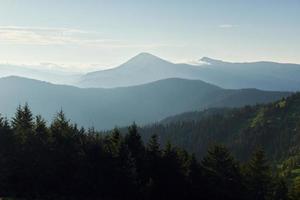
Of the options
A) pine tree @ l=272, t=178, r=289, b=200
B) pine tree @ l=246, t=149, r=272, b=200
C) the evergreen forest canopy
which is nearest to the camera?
the evergreen forest canopy

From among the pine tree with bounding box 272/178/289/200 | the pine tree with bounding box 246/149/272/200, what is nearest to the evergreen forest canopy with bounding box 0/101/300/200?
the pine tree with bounding box 246/149/272/200

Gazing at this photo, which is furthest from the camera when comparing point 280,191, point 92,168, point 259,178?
point 280,191

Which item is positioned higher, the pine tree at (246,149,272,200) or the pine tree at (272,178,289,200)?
the pine tree at (246,149,272,200)

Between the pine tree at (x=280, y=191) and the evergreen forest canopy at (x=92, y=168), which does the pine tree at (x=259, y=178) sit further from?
the pine tree at (x=280, y=191)

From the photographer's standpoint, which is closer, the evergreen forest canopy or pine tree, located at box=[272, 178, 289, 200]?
the evergreen forest canopy

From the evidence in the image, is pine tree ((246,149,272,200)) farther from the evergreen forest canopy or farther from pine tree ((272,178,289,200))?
pine tree ((272,178,289,200))

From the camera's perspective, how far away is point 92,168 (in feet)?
173

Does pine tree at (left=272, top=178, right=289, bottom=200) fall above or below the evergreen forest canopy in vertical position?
below

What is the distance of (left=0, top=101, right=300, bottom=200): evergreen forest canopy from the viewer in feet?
164

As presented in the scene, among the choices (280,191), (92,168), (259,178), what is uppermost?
(92,168)

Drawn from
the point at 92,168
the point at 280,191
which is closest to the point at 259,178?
the point at 280,191

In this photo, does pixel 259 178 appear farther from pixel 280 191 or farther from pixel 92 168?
pixel 92 168

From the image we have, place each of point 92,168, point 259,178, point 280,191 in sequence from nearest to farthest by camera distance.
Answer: point 92,168 < point 259,178 < point 280,191

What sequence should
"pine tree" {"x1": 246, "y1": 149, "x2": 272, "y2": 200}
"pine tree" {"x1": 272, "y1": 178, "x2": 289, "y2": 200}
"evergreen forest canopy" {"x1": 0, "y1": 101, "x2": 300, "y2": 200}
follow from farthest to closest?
"pine tree" {"x1": 272, "y1": 178, "x2": 289, "y2": 200}
"pine tree" {"x1": 246, "y1": 149, "x2": 272, "y2": 200}
"evergreen forest canopy" {"x1": 0, "y1": 101, "x2": 300, "y2": 200}
